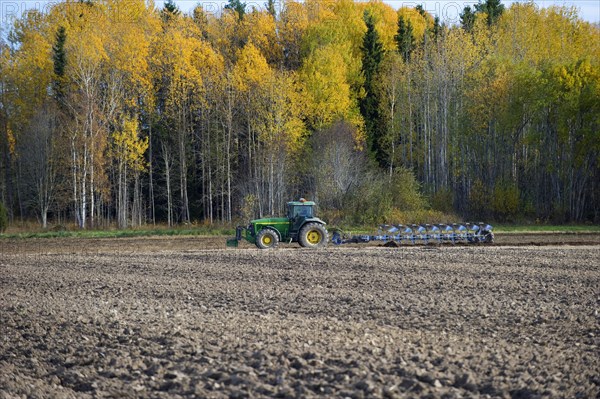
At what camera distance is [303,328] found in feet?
38.2

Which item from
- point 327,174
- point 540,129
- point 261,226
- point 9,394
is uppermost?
point 540,129

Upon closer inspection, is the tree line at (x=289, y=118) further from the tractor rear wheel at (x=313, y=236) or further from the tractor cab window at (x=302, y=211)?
the tractor cab window at (x=302, y=211)

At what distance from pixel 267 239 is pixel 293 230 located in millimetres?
1053

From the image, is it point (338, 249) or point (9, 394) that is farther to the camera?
point (338, 249)

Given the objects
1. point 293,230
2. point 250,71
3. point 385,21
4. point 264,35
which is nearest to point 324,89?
point 250,71

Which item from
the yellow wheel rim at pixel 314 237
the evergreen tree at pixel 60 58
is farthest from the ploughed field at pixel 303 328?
the evergreen tree at pixel 60 58

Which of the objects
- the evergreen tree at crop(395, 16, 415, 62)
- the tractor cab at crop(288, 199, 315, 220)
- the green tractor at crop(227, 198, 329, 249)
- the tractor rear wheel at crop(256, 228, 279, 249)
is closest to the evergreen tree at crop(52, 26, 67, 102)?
the green tractor at crop(227, 198, 329, 249)

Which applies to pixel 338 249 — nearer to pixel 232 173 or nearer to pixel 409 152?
pixel 232 173

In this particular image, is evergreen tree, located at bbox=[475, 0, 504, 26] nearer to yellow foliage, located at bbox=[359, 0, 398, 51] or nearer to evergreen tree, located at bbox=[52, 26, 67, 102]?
yellow foliage, located at bbox=[359, 0, 398, 51]

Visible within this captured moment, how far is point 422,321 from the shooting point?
490 inches

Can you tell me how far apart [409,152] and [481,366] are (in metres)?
43.8

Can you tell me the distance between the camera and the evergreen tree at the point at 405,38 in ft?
182

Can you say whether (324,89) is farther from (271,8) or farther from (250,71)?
(271,8)

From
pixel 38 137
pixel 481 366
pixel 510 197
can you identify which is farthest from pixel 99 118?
pixel 481 366
